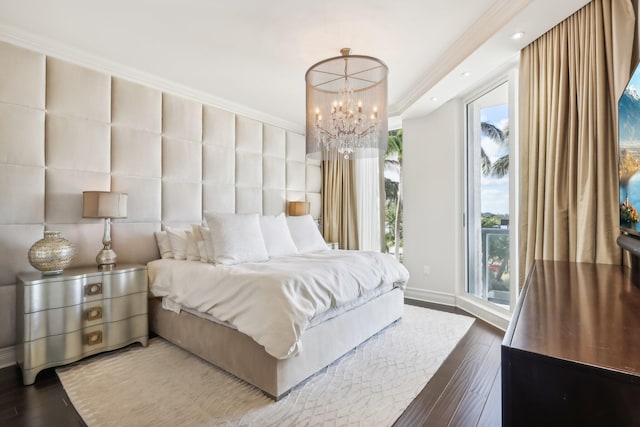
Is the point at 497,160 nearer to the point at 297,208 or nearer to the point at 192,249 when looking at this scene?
the point at 297,208

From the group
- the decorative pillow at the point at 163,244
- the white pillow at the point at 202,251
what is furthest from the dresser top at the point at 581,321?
the decorative pillow at the point at 163,244

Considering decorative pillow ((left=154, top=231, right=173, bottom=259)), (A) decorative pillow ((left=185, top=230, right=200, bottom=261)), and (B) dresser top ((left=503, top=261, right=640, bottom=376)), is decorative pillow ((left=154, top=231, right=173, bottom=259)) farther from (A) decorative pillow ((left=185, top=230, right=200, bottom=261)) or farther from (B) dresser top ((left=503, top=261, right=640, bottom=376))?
(B) dresser top ((left=503, top=261, right=640, bottom=376))

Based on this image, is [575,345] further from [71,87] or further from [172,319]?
[71,87]

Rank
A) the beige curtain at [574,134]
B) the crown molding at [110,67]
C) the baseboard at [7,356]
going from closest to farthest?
the beige curtain at [574,134] → the baseboard at [7,356] → the crown molding at [110,67]

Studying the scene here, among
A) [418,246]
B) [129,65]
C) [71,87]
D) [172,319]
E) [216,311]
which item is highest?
[129,65]

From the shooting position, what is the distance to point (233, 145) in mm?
4047

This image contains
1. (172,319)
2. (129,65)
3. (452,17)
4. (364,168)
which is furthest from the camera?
(364,168)

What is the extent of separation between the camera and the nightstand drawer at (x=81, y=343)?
2.12 m

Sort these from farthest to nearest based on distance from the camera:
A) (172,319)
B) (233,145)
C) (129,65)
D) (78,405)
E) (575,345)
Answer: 1. (233,145)
2. (129,65)
3. (172,319)
4. (78,405)
5. (575,345)

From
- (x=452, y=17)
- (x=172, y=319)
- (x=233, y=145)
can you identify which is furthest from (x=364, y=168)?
(x=172, y=319)

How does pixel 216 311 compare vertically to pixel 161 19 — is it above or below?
below

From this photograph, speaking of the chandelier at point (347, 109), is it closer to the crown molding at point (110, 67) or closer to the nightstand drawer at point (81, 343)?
the crown molding at point (110, 67)

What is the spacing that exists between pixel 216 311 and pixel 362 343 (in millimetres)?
1362

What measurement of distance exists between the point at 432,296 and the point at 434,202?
130 cm
